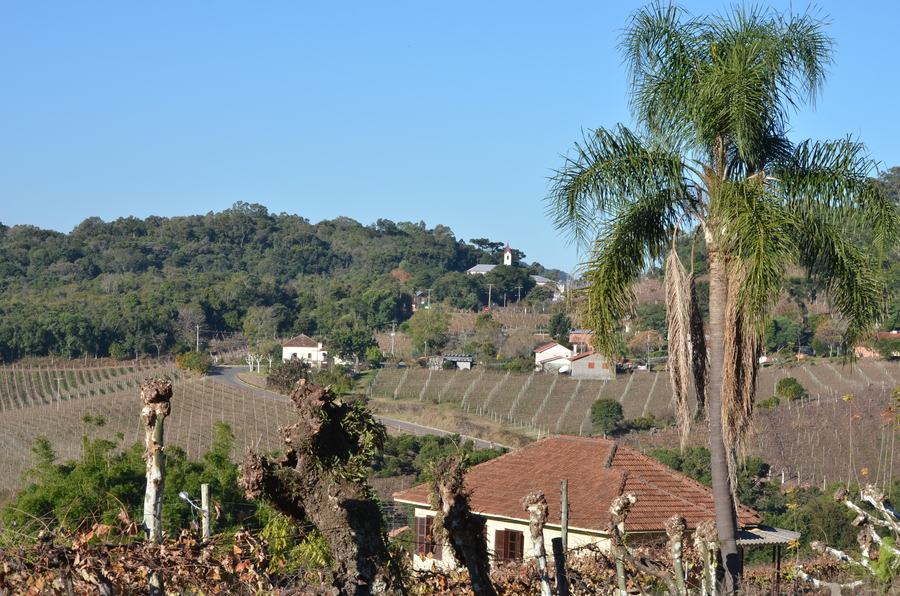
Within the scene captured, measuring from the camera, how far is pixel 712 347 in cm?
588

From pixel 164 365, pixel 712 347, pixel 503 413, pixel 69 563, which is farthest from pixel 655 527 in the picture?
pixel 164 365

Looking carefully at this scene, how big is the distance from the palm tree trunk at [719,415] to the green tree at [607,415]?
3120cm

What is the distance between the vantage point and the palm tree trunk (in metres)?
5.75

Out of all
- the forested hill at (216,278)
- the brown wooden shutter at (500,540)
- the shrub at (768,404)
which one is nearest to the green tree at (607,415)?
the shrub at (768,404)

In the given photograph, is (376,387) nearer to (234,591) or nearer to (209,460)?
(209,460)

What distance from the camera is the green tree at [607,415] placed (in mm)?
36688

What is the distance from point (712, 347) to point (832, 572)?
16.9 ft

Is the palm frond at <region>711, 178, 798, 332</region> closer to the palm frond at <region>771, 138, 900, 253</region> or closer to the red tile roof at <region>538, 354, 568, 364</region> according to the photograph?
the palm frond at <region>771, 138, 900, 253</region>

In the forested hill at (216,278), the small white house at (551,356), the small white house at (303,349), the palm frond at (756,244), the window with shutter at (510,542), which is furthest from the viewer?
the small white house at (303,349)

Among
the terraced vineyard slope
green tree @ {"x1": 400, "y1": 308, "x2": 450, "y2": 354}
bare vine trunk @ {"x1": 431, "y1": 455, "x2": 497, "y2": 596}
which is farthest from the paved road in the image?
bare vine trunk @ {"x1": 431, "y1": 455, "x2": 497, "y2": 596}

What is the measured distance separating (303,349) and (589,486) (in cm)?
5456

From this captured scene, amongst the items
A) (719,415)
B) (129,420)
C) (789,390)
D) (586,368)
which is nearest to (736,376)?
(719,415)

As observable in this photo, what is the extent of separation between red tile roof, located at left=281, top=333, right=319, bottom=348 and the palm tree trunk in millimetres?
60159

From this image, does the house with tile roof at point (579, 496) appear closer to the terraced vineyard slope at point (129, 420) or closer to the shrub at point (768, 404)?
the terraced vineyard slope at point (129, 420)
